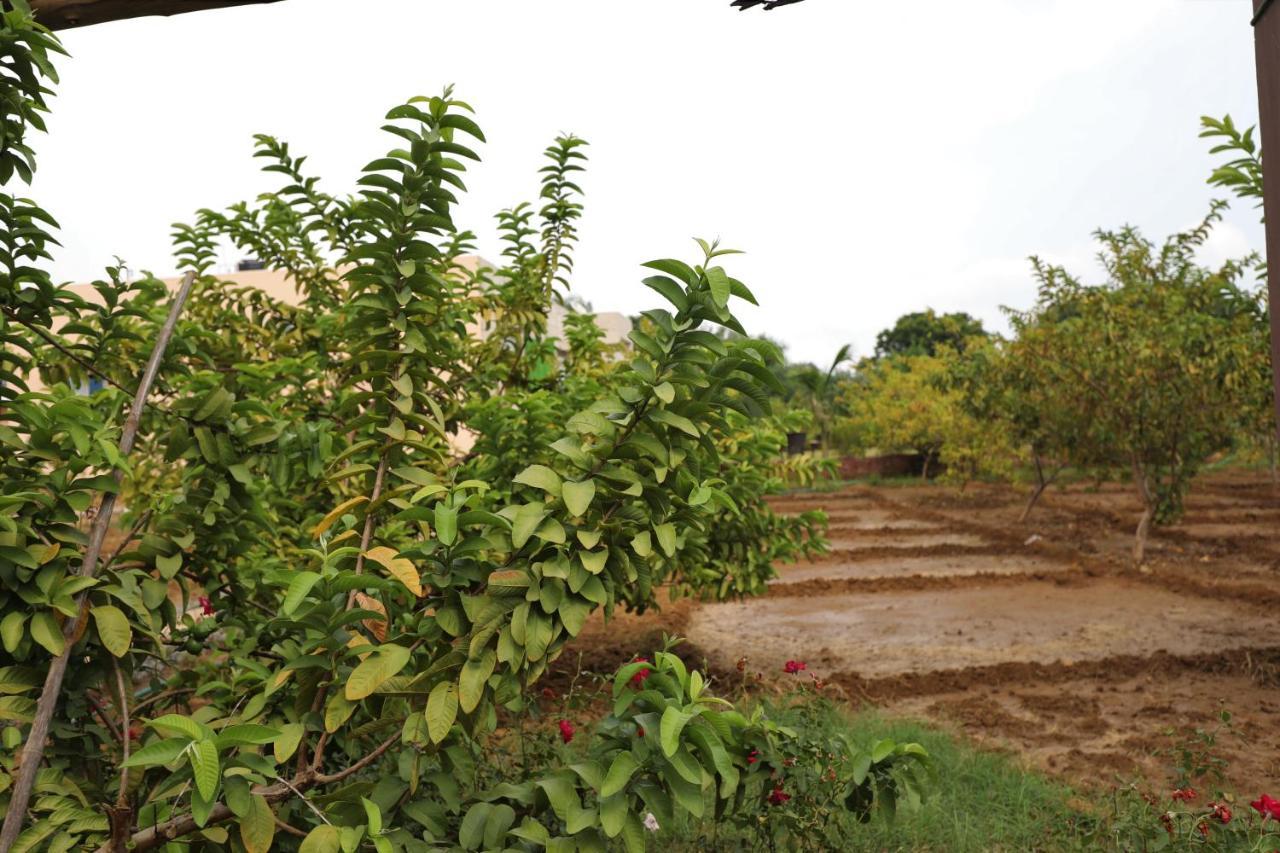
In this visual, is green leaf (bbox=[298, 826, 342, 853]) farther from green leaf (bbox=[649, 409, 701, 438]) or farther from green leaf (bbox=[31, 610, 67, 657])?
green leaf (bbox=[649, 409, 701, 438])

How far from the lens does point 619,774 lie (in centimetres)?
138

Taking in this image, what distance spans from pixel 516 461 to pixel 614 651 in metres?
2.70

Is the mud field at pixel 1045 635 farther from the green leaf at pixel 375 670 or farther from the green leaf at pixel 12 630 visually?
the green leaf at pixel 12 630

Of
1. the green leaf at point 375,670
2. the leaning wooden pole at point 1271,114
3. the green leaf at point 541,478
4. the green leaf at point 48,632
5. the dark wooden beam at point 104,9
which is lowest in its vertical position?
the green leaf at point 375,670

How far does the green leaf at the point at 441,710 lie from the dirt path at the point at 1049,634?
2.60 meters

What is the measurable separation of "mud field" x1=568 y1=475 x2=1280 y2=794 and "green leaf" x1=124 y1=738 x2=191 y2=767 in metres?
2.64

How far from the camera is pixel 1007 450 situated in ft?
46.1

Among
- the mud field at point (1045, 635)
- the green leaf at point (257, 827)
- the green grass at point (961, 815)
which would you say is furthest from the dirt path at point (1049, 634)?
the green leaf at point (257, 827)

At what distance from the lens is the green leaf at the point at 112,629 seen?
62.0 inches

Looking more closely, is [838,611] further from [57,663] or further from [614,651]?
[57,663]

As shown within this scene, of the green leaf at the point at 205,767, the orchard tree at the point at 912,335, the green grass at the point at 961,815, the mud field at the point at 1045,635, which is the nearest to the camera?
the green leaf at the point at 205,767

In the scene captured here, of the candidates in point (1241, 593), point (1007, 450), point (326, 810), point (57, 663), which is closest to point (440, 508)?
point (326, 810)

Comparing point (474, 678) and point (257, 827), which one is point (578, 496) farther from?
point (257, 827)

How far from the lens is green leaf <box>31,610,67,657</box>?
149 cm
